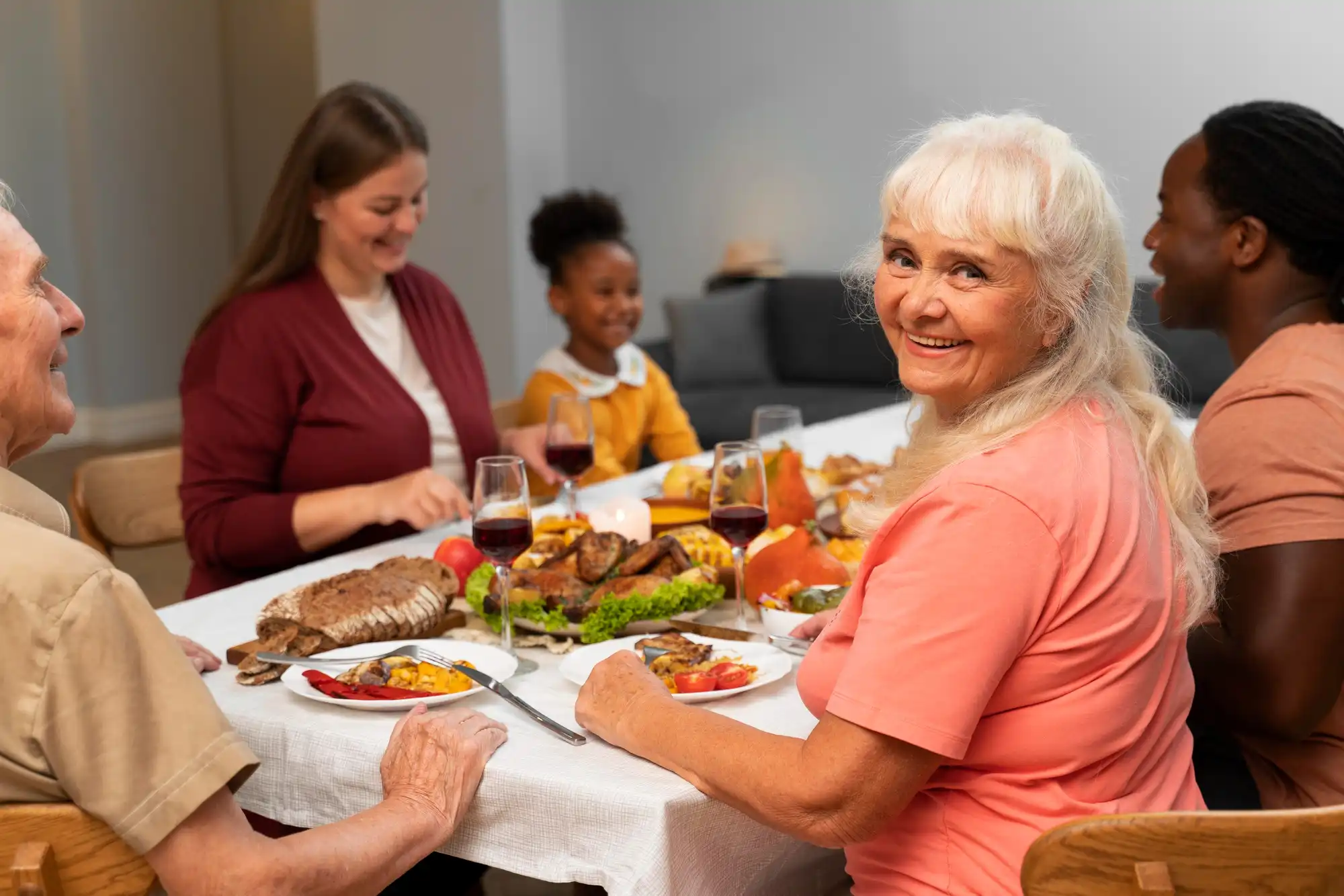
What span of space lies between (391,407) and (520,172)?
14.3 feet

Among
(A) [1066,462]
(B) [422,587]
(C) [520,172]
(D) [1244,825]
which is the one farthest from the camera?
(C) [520,172]

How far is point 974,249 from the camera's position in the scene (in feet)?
4.28

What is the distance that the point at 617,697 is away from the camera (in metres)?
1.46

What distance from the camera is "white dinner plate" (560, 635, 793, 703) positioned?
5.05ft

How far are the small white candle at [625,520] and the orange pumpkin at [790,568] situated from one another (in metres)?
0.23

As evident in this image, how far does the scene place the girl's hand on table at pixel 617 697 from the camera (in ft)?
4.67

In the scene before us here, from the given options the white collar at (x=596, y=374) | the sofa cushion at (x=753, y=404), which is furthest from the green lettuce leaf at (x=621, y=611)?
the sofa cushion at (x=753, y=404)

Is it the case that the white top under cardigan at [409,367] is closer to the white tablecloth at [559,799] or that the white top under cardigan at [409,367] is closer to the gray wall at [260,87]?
the white tablecloth at [559,799]

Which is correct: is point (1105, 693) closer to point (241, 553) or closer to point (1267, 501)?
point (1267, 501)

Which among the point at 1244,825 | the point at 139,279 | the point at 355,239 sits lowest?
the point at 139,279

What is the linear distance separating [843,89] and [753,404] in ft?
6.37

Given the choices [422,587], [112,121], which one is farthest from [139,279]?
[422,587]

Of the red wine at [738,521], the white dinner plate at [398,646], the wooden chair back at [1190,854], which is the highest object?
the red wine at [738,521]

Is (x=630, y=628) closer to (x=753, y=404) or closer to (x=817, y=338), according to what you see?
(x=753, y=404)
